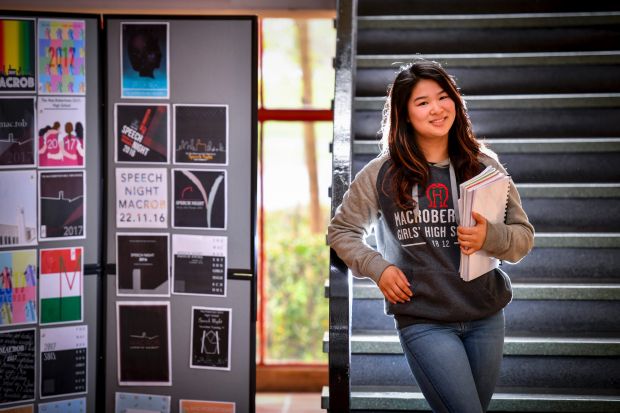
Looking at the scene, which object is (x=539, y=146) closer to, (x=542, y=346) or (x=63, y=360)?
(x=542, y=346)

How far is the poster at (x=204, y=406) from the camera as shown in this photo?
3525 mm

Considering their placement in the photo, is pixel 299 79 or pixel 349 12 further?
pixel 299 79

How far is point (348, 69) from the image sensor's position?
3258 millimetres

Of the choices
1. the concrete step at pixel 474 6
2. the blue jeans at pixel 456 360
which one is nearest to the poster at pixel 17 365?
the blue jeans at pixel 456 360

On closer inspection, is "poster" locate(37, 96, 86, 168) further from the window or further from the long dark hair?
the long dark hair

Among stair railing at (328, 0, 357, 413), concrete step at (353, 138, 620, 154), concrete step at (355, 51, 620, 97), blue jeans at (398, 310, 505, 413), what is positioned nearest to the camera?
blue jeans at (398, 310, 505, 413)

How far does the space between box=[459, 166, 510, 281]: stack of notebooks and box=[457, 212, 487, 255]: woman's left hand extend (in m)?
0.02

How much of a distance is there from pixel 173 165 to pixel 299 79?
1.66 m

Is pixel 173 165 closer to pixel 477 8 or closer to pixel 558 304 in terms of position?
pixel 558 304

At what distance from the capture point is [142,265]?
357 cm

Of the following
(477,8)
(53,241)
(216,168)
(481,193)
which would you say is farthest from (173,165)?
(477,8)

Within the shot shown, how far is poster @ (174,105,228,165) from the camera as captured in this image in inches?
138

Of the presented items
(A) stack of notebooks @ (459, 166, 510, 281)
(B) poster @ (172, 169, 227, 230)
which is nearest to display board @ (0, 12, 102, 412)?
(B) poster @ (172, 169, 227, 230)

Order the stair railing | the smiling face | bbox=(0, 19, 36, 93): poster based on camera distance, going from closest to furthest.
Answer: the smiling face → the stair railing → bbox=(0, 19, 36, 93): poster
